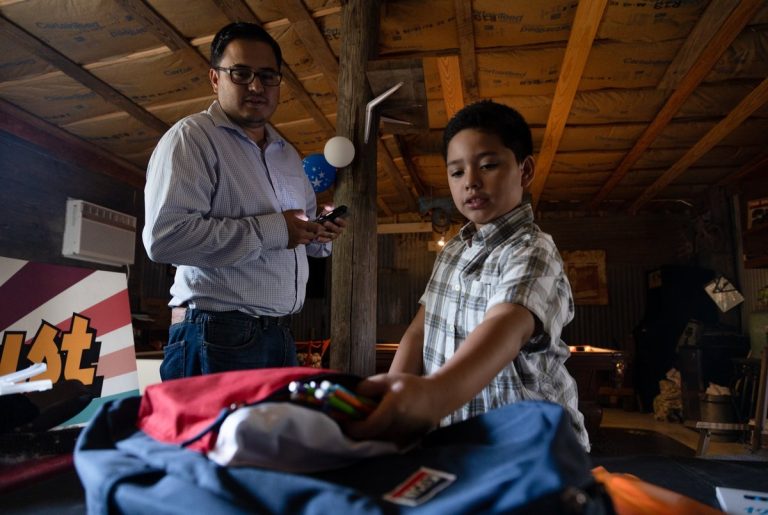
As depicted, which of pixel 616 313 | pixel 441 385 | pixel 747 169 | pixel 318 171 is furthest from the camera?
pixel 616 313

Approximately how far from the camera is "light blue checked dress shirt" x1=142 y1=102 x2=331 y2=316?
1.52 metres

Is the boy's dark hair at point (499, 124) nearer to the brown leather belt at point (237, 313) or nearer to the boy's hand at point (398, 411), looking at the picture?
the boy's hand at point (398, 411)

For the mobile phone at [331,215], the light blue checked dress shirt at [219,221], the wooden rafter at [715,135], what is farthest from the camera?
the wooden rafter at [715,135]

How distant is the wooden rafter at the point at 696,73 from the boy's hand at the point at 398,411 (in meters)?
3.90

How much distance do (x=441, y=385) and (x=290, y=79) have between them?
4.14 m

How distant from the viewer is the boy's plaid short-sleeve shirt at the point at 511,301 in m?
1.04

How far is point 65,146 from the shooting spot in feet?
18.4

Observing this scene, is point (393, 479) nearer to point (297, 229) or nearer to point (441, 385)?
point (441, 385)

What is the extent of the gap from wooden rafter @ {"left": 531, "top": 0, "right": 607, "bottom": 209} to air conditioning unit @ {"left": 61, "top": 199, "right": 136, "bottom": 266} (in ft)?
17.4

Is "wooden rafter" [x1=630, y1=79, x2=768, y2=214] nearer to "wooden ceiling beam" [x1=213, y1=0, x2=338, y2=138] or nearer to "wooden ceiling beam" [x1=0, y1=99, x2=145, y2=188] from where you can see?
"wooden ceiling beam" [x1=213, y1=0, x2=338, y2=138]

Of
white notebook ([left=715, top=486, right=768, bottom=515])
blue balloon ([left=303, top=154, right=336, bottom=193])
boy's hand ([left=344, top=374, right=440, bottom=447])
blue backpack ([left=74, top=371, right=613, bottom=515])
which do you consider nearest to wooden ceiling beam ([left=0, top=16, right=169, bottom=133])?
blue balloon ([left=303, top=154, right=336, bottom=193])

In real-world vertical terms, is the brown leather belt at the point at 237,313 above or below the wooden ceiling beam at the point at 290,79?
below

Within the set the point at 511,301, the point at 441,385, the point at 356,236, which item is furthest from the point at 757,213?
the point at 441,385

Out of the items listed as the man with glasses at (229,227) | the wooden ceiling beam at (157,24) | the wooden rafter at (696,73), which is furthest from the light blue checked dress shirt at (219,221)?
the wooden rafter at (696,73)
